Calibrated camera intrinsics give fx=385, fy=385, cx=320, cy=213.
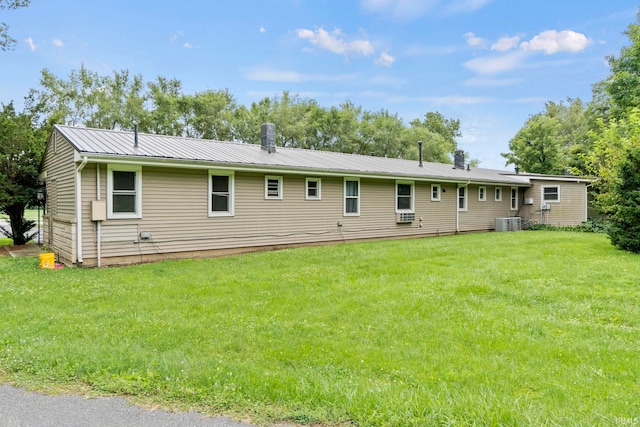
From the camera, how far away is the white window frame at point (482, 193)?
18047mm

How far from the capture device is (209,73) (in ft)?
96.1

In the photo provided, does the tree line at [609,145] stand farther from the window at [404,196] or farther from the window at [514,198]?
the window at [404,196]

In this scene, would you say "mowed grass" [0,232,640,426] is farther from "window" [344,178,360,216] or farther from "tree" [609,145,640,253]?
"window" [344,178,360,216]

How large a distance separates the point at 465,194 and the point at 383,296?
13.0 meters

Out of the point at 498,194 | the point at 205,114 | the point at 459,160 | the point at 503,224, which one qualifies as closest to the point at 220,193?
the point at 503,224

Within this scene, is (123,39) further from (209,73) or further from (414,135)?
(414,135)

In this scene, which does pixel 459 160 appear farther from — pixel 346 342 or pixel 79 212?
pixel 346 342

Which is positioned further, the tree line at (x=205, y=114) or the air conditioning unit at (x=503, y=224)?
the tree line at (x=205, y=114)

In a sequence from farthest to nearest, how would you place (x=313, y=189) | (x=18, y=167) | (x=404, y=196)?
(x=404, y=196), (x=18, y=167), (x=313, y=189)

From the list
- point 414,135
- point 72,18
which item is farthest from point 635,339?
point 414,135

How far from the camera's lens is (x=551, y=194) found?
64.3 feet

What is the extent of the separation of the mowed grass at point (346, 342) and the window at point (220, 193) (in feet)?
10.3

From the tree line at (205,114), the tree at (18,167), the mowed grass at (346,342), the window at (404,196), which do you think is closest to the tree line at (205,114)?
the tree line at (205,114)

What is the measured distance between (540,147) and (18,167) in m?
32.8
